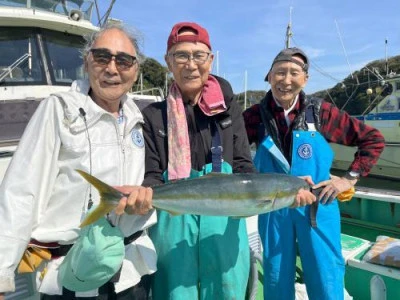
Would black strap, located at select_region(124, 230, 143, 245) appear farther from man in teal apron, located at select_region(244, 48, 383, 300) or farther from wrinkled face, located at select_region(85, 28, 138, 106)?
man in teal apron, located at select_region(244, 48, 383, 300)

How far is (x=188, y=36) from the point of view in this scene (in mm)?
2600

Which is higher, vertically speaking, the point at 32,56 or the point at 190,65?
the point at 32,56

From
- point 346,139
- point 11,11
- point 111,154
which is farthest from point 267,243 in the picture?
point 11,11

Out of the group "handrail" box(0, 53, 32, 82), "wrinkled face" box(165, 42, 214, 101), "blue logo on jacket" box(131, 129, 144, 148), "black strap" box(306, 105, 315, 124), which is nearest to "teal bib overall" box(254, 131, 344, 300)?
"black strap" box(306, 105, 315, 124)

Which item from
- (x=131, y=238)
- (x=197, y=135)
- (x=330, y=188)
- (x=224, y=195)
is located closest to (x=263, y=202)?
(x=224, y=195)

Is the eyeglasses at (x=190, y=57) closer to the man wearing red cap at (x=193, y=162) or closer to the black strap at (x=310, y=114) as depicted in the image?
the man wearing red cap at (x=193, y=162)

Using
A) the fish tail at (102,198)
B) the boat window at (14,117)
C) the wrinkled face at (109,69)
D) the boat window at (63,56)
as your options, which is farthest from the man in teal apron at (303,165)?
the boat window at (63,56)

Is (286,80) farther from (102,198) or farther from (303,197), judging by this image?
(102,198)

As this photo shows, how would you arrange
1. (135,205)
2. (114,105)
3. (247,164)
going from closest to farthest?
(135,205) < (114,105) < (247,164)

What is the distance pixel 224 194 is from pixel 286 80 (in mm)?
1451

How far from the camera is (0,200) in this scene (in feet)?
6.42

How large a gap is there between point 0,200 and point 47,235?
34 centimetres

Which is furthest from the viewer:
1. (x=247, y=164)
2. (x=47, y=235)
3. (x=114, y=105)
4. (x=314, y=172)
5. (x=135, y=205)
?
(x=314, y=172)

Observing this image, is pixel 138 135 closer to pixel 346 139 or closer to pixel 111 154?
pixel 111 154
